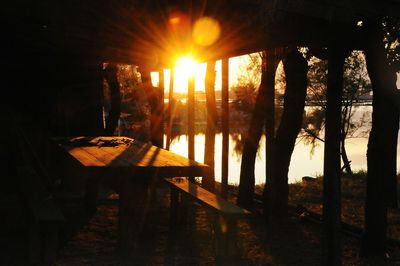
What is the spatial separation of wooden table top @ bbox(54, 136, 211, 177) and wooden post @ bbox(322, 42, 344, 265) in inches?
58.0

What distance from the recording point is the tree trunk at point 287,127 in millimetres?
9367

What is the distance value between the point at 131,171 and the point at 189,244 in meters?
2.00

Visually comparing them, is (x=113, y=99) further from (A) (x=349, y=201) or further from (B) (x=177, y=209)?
(B) (x=177, y=209)

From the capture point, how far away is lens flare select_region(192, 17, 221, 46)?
5.67m

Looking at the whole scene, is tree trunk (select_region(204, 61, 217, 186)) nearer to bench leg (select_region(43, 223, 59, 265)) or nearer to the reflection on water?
bench leg (select_region(43, 223, 59, 265))

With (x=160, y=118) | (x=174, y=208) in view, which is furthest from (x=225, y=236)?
(x=160, y=118)

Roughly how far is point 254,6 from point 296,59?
174 inches

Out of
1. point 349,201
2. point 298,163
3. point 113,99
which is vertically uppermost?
point 113,99

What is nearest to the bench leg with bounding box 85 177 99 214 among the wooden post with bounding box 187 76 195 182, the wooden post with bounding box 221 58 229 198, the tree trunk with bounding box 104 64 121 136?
the wooden post with bounding box 221 58 229 198

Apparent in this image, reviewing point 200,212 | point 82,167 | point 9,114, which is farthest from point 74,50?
point 82,167

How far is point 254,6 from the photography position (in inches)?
204

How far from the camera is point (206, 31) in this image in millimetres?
6344

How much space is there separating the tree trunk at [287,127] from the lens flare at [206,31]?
2725mm

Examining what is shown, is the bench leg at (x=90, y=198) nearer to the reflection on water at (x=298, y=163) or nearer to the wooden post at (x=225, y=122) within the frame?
the wooden post at (x=225, y=122)
